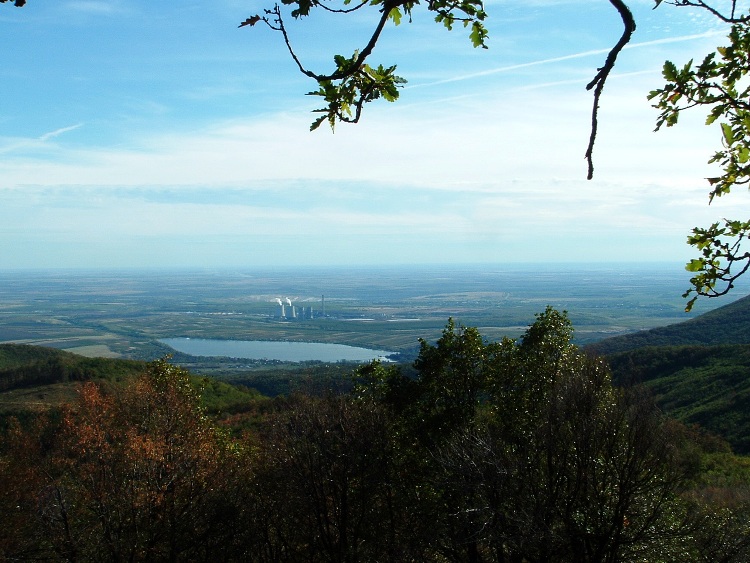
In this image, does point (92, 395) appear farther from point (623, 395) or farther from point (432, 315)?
point (432, 315)

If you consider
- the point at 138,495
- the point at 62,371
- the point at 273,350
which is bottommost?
the point at 273,350

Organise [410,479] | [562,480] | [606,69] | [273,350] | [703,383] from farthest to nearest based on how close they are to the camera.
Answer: [273,350] → [703,383] → [410,479] → [562,480] → [606,69]

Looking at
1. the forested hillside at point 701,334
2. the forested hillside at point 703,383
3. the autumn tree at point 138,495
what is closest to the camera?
the autumn tree at point 138,495

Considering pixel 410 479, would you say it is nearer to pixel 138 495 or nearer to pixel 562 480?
pixel 562 480

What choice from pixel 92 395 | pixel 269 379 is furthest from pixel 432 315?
pixel 92 395

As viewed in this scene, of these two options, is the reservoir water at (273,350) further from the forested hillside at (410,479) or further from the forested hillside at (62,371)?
the forested hillside at (410,479)

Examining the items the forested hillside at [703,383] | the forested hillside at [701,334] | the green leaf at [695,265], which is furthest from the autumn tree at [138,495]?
the forested hillside at [701,334]

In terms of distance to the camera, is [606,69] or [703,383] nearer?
[606,69]

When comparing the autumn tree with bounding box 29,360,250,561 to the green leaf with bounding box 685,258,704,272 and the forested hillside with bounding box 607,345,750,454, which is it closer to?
the green leaf with bounding box 685,258,704,272

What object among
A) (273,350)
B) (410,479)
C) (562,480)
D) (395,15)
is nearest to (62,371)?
(410,479)
